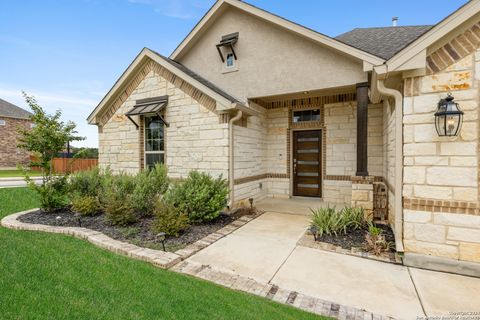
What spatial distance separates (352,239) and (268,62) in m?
5.46

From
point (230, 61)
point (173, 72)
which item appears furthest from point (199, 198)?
point (230, 61)

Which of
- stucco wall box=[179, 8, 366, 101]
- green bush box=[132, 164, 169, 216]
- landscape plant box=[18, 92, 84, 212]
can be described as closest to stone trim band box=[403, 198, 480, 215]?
stucco wall box=[179, 8, 366, 101]

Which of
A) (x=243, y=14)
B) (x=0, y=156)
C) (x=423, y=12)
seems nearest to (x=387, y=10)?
(x=423, y=12)

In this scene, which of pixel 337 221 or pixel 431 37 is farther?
pixel 337 221

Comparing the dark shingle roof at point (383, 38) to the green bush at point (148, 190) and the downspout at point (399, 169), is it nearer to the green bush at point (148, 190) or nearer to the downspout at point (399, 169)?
the downspout at point (399, 169)

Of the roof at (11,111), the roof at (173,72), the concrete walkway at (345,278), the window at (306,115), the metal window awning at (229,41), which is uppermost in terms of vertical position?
the roof at (11,111)

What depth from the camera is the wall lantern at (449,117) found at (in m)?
3.17

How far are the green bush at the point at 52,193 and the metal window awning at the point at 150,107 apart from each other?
2.80m

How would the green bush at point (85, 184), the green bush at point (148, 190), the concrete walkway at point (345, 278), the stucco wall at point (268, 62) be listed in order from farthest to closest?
the green bush at point (85, 184), the stucco wall at point (268, 62), the green bush at point (148, 190), the concrete walkway at point (345, 278)

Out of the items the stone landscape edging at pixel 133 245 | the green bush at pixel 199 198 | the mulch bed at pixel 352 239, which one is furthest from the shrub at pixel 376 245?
the green bush at pixel 199 198

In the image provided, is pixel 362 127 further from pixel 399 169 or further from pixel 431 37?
pixel 431 37

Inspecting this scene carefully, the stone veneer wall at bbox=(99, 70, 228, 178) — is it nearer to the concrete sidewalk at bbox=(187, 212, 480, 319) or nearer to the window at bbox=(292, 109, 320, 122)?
the concrete sidewalk at bbox=(187, 212, 480, 319)

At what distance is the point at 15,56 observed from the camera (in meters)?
11.7

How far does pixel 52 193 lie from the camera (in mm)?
6316
